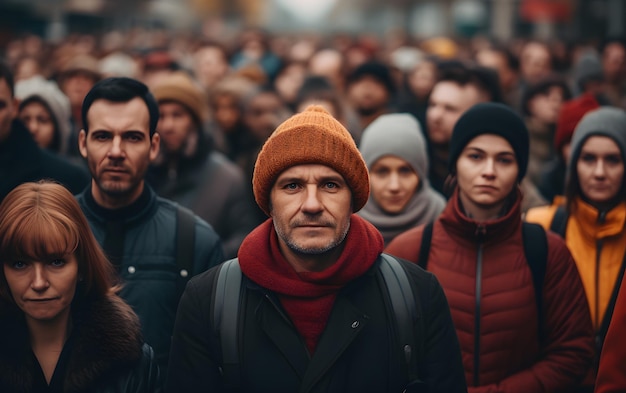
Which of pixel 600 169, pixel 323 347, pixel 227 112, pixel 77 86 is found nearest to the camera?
pixel 323 347

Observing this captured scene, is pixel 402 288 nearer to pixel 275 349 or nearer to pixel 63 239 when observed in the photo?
pixel 275 349

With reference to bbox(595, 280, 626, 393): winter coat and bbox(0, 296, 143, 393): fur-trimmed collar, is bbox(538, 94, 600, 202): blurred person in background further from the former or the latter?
bbox(0, 296, 143, 393): fur-trimmed collar

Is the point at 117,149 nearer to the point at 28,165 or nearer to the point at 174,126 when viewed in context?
the point at 28,165

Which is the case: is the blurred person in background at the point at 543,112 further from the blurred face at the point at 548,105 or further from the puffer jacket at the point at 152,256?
the puffer jacket at the point at 152,256

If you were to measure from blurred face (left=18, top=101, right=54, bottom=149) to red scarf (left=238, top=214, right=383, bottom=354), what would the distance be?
4.61 metres

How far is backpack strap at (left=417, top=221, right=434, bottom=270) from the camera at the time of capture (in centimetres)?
502

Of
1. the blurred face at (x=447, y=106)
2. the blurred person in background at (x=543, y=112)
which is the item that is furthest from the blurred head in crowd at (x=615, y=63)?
the blurred face at (x=447, y=106)

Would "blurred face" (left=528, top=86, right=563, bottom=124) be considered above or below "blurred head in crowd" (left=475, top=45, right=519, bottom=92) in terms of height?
below

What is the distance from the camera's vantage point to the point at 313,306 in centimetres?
382

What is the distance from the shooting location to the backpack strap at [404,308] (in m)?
3.77

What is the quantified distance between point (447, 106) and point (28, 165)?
322 centimetres

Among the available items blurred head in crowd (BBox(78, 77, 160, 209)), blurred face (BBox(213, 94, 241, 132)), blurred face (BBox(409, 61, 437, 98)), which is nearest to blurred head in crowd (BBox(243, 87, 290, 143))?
blurred face (BBox(213, 94, 241, 132))

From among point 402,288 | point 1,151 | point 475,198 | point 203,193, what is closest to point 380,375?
point 402,288

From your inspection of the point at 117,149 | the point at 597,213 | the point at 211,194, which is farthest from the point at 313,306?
the point at 211,194
